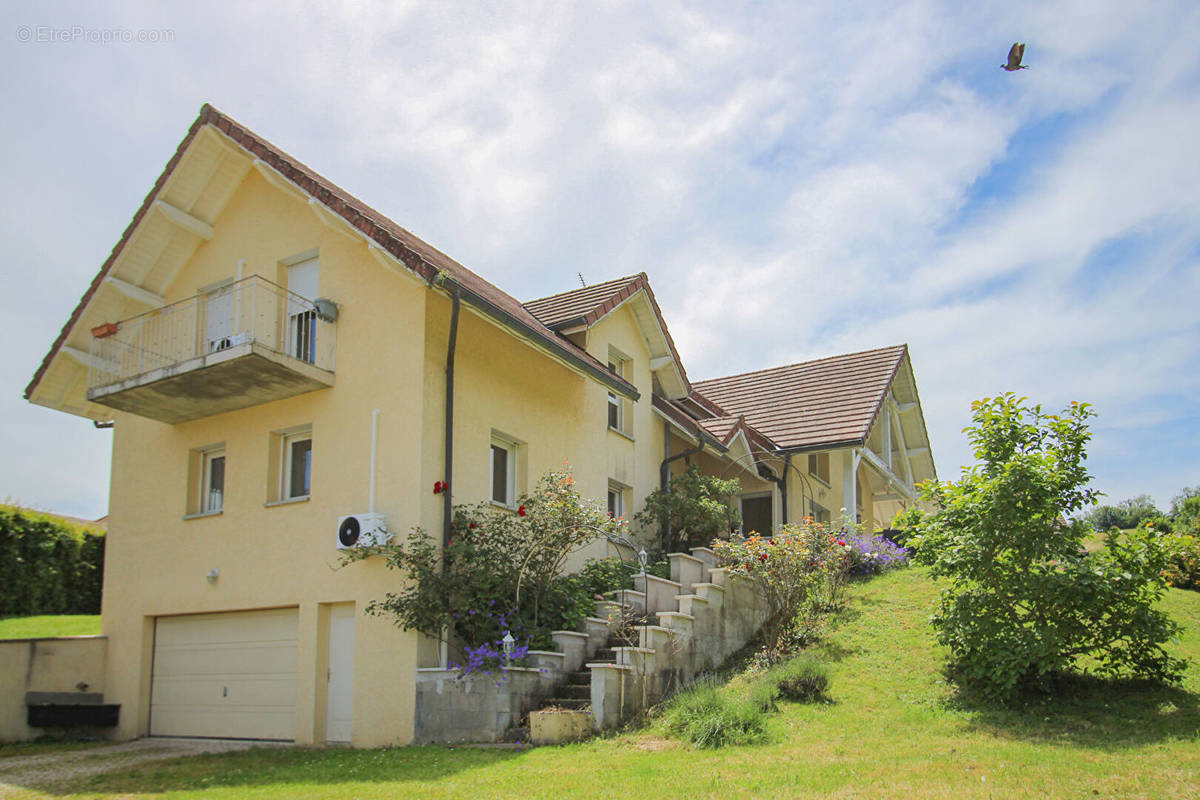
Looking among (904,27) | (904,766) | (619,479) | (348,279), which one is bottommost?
(904,766)

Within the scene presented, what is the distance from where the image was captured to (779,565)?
583 inches

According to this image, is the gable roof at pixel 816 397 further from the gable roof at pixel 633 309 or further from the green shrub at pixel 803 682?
the green shrub at pixel 803 682

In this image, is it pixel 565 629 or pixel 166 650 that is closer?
A: pixel 565 629

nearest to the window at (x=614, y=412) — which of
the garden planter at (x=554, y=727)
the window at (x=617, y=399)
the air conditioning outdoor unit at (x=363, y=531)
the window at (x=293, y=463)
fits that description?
the window at (x=617, y=399)

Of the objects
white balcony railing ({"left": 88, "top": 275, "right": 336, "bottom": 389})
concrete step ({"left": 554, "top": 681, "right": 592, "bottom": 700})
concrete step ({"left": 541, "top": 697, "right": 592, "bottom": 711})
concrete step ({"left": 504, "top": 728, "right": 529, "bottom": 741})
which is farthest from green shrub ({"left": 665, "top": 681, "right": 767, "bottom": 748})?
white balcony railing ({"left": 88, "top": 275, "right": 336, "bottom": 389})

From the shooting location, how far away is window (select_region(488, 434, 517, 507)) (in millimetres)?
15328

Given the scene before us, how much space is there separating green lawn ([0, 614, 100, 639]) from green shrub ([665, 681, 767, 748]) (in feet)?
37.2

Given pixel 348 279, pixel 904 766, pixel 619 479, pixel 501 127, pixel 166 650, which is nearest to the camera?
pixel 904 766

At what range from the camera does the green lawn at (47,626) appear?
1706 centimetres

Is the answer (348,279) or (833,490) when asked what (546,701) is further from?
(833,490)

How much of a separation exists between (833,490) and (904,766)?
1721 centimetres

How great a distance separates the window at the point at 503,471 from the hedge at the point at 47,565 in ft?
32.3

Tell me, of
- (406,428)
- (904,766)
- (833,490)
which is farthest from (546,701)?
(833,490)

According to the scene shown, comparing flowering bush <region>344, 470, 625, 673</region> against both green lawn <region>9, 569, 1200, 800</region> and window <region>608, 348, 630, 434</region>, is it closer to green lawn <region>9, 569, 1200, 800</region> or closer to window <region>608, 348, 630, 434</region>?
green lawn <region>9, 569, 1200, 800</region>
